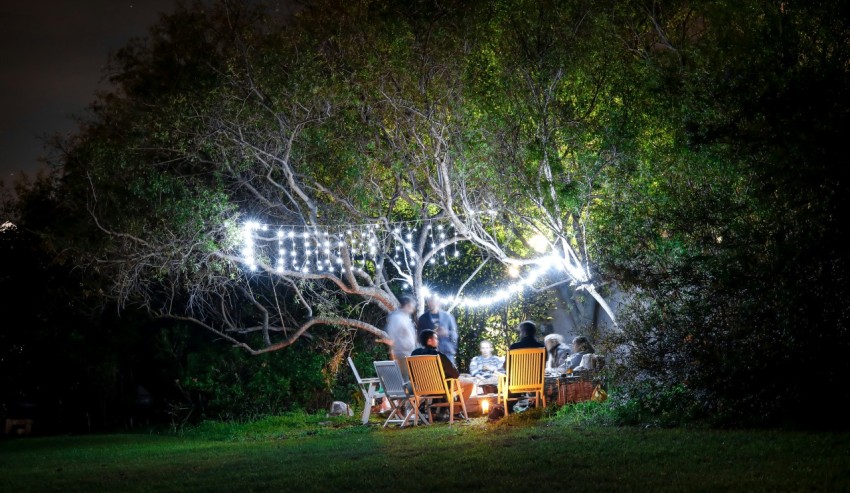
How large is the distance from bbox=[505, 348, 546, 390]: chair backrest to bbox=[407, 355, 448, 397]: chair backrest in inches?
31.6

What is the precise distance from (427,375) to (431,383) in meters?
0.12

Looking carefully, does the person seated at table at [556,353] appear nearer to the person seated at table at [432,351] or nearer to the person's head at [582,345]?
the person's head at [582,345]

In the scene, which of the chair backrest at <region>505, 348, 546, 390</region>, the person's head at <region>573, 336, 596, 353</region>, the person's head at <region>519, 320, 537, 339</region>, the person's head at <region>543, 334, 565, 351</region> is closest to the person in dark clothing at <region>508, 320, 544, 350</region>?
the person's head at <region>519, 320, 537, 339</region>

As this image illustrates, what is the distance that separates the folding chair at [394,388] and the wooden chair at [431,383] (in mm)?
201

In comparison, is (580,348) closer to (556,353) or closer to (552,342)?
(556,353)

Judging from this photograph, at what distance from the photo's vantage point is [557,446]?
7.15 meters

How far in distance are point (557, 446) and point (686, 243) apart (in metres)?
2.52

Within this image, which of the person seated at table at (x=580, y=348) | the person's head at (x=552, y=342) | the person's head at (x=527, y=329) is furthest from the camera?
the person's head at (x=552, y=342)

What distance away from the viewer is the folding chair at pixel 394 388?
1081 centimetres

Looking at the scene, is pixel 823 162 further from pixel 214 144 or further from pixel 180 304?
pixel 180 304

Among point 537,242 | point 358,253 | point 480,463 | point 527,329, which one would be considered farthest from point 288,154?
point 480,463

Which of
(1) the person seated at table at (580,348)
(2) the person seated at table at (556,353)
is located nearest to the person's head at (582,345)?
(1) the person seated at table at (580,348)

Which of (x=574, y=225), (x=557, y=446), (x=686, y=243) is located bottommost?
(x=557, y=446)

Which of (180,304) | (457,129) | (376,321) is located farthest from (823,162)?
(180,304)
